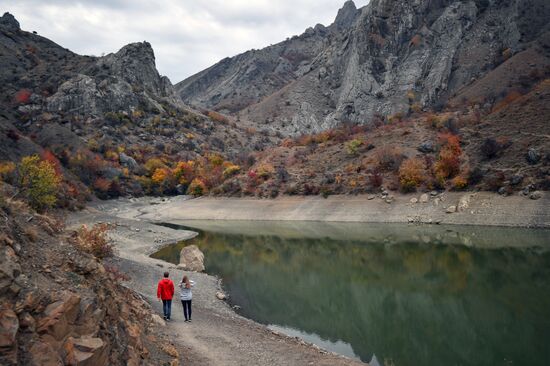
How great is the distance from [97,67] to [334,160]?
7812 centimetres

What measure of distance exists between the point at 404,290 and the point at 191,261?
13.8 metres

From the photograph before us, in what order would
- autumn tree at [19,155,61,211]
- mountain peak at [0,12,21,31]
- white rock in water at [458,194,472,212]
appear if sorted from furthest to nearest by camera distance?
mountain peak at [0,12,21,31]
white rock in water at [458,194,472,212]
autumn tree at [19,155,61,211]

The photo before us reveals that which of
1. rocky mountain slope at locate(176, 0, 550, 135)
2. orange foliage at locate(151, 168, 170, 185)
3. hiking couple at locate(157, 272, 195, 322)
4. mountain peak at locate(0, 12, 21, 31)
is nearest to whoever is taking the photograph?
hiking couple at locate(157, 272, 195, 322)

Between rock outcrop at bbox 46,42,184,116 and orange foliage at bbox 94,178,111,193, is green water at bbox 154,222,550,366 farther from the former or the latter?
rock outcrop at bbox 46,42,184,116

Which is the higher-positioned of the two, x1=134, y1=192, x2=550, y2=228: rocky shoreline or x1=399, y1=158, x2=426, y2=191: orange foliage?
x1=399, y1=158, x2=426, y2=191: orange foliage

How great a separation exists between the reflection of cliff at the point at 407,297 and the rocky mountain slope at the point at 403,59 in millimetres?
59569

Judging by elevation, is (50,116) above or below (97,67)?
below

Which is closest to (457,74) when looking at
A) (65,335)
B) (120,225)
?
(120,225)

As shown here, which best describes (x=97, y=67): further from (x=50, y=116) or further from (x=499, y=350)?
(x=499, y=350)

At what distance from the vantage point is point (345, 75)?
135 m

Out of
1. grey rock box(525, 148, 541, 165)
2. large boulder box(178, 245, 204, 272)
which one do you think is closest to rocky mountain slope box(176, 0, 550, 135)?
grey rock box(525, 148, 541, 165)

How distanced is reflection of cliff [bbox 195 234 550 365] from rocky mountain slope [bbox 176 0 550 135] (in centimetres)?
5957

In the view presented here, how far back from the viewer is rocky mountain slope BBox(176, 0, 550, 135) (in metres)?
98.8

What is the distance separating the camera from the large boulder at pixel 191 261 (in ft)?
93.2
